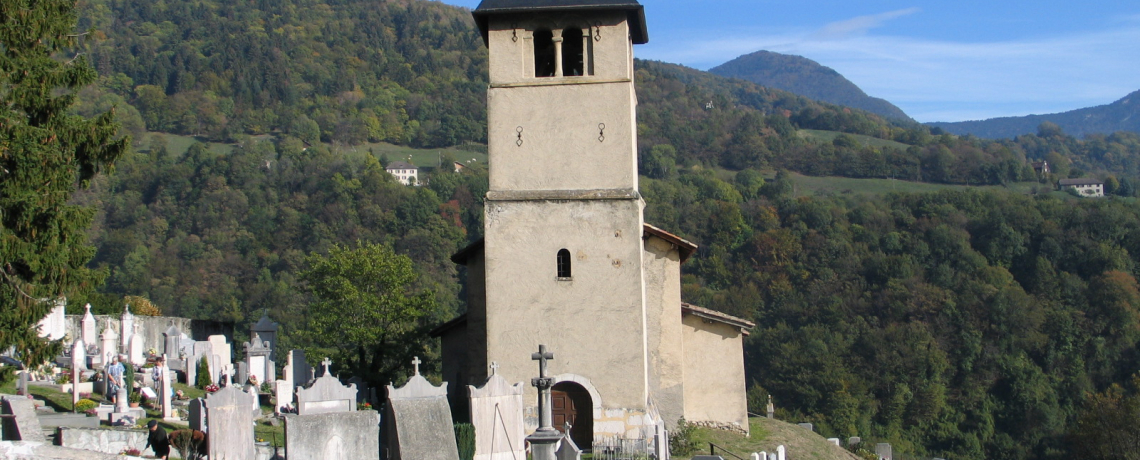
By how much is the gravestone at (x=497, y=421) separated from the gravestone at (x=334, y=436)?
2.40 m

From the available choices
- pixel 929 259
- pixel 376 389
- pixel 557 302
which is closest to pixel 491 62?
pixel 557 302

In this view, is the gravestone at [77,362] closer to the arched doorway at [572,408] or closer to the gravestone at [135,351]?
the gravestone at [135,351]

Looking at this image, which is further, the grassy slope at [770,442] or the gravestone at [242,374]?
the gravestone at [242,374]

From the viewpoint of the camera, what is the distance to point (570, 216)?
79.0 ft

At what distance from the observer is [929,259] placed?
3674 inches

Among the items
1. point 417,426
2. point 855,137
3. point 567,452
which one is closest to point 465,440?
point 417,426

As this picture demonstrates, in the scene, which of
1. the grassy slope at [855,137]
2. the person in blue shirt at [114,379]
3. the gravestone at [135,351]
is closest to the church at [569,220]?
the person in blue shirt at [114,379]

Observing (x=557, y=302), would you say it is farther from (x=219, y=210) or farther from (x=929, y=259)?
(x=219, y=210)

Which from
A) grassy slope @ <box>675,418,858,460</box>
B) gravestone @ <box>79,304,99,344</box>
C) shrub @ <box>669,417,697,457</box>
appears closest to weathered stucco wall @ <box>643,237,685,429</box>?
shrub @ <box>669,417,697,457</box>

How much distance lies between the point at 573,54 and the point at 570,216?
12.4 feet

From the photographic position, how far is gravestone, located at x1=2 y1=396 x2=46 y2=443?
17.2 metres

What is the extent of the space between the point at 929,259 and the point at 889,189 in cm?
3884

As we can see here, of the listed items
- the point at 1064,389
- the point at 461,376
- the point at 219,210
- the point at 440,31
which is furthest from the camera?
the point at 440,31

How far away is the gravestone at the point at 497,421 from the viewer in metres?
22.1
